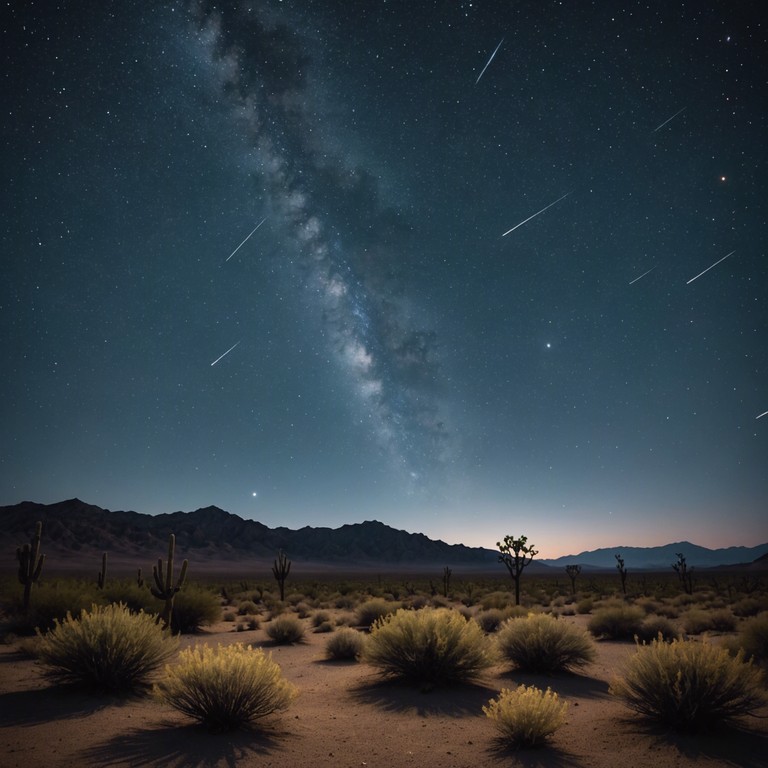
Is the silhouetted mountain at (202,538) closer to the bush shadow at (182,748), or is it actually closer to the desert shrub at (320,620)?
the desert shrub at (320,620)

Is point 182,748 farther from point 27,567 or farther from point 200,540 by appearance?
point 200,540

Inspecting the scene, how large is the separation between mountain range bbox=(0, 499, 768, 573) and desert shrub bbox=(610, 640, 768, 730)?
338 feet

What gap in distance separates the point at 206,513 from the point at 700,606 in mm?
164986

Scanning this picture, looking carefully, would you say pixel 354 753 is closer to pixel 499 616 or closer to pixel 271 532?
pixel 499 616

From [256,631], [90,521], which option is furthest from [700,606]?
[90,521]

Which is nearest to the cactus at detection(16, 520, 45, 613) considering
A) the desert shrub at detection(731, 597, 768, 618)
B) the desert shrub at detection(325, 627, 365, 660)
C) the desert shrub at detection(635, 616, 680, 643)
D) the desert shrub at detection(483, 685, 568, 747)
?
the desert shrub at detection(325, 627, 365, 660)

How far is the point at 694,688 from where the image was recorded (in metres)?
7.12

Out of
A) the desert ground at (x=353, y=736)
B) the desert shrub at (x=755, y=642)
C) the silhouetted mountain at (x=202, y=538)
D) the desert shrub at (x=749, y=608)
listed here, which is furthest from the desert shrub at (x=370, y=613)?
the silhouetted mountain at (x=202, y=538)

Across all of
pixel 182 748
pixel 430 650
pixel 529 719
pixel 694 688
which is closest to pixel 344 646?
pixel 430 650

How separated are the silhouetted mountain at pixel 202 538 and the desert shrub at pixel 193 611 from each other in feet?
344

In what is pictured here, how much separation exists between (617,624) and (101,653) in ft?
48.5

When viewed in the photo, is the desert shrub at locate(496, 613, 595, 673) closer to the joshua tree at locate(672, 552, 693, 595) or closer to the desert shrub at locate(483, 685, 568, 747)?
the desert shrub at locate(483, 685, 568, 747)

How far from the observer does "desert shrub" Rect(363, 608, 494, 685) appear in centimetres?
974

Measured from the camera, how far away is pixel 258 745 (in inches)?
260
